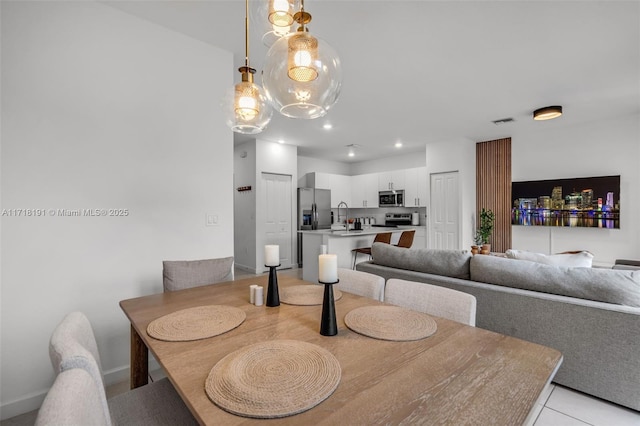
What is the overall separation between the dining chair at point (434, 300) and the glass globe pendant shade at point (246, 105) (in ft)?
4.29

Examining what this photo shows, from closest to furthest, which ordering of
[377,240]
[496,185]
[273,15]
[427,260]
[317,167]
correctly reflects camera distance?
[273,15] < [427,260] < [377,240] < [496,185] < [317,167]

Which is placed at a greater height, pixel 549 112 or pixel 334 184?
pixel 549 112

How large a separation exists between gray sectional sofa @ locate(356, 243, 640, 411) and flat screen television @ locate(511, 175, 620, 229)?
3763mm

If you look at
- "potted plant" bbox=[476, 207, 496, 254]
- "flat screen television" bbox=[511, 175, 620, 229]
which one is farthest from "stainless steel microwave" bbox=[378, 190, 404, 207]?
"flat screen television" bbox=[511, 175, 620, 229]

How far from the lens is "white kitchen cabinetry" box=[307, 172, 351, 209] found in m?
7.02

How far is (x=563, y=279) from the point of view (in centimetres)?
193

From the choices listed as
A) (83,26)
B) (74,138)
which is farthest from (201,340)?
(83,26)

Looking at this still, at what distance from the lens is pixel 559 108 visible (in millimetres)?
4035

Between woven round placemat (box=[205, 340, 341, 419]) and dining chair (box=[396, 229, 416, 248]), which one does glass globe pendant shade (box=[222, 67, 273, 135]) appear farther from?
dining chair (box=[396, 229, 416, 248])

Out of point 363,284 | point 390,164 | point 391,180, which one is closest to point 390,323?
point 363,284

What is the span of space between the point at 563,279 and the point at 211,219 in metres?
2.73

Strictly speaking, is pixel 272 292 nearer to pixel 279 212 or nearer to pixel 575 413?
pixel 575 413

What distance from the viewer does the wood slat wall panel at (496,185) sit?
5723 millimetres

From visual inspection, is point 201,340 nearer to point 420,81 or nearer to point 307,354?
point 307,354
